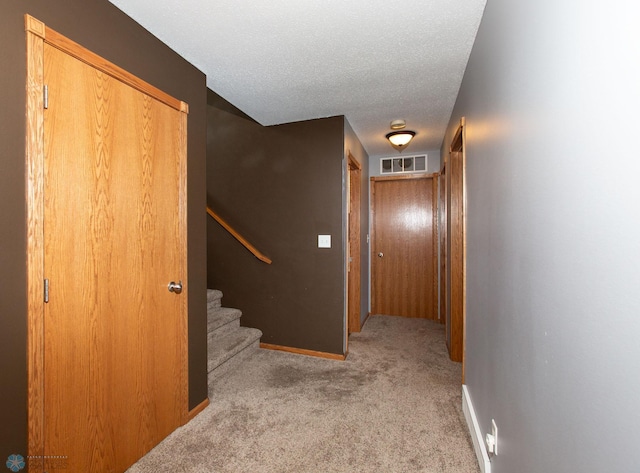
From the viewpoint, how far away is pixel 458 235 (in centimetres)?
278

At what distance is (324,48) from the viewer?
1.92m

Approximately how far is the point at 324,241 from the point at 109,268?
1.91 metres

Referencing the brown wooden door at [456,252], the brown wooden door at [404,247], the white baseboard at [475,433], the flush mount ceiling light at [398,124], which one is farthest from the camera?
the brown wooden door at [404,247]

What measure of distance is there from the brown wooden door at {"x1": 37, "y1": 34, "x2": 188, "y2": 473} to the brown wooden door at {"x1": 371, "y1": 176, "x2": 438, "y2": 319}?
320cm

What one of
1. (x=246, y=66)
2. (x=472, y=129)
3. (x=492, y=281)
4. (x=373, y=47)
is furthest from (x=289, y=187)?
(x=492, y=281)

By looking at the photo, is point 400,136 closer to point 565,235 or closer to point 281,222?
point 281,222

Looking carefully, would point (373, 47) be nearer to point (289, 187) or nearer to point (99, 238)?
point (289, 187)

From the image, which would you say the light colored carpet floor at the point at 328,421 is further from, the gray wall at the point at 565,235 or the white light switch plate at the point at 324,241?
the white light switch plate at the point at 324,241

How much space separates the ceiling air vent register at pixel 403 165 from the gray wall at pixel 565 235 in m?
3.00

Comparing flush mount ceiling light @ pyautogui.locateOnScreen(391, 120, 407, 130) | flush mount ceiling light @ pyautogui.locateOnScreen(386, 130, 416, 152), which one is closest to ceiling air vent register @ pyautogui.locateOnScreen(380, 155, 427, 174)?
flush mount ceiling light @ pyautogui.locateOnScreen(386, 130, 416, 152)

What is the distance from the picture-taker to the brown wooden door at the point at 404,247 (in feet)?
14.3

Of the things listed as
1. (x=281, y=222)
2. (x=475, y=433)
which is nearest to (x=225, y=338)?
(x=281, y=222)

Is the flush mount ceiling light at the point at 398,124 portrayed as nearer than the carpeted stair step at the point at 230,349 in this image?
No

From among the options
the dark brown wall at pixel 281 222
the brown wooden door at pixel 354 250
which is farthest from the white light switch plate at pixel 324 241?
the brown wooden door at pixel 354 250
